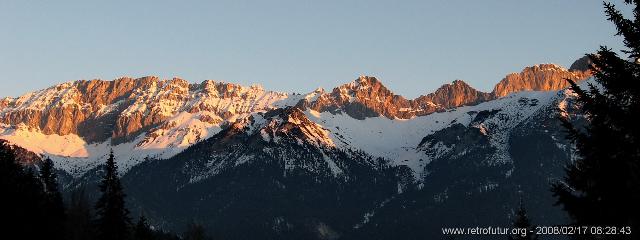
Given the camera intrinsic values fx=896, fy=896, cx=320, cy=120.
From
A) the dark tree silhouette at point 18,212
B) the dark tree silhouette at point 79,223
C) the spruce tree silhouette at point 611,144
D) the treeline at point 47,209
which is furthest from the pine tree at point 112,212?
the spruce tree silhouette at point 611,144

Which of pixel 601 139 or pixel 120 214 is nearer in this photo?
pixel 601 139

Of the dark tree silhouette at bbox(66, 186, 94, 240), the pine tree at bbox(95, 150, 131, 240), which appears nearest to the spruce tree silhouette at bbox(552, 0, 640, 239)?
the pine tree at bbox(95, 150, 131, 240)

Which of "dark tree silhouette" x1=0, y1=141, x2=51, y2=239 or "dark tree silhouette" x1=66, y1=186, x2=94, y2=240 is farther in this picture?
"dark tree silhouette" x1=66, y1=186, x2=94, y2=240

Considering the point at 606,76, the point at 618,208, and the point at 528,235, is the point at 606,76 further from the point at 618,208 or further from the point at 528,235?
the point at 528,235

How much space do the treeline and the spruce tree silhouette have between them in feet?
136

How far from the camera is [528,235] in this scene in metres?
64.2

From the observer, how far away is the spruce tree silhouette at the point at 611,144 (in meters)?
20.7

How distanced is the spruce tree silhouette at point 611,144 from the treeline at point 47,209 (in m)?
41.3

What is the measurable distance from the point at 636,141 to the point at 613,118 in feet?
2.43

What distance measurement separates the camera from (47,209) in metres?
71.2

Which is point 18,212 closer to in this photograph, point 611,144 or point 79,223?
point 611,144

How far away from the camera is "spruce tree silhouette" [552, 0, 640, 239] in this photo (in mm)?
20672

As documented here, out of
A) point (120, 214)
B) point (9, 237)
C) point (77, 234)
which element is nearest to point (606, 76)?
point (9, 237)

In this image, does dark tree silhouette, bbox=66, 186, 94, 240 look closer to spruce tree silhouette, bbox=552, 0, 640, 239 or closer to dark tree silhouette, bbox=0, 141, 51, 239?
dark tree silhouette, bbox=0, 141, 51, 239
